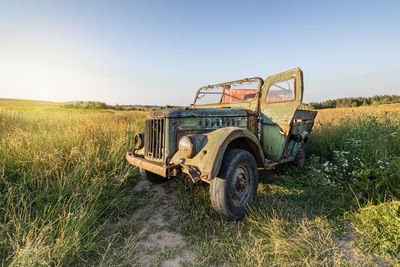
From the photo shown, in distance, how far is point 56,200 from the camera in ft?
7.92

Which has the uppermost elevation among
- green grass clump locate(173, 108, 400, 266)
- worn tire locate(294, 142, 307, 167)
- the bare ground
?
worn tire locate(294, 142, 307, 167)

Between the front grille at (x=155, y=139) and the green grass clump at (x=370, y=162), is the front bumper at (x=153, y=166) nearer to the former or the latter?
the front grille at (x=155, y=139)

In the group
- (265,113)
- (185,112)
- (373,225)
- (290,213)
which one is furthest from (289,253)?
(265,113)

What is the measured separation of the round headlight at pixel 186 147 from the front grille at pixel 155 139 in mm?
332

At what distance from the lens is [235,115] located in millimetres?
3119

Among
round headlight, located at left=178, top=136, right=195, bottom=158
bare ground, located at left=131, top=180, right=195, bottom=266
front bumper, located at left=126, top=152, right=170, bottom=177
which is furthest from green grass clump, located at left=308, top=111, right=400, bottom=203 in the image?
front bumper, located at left=126, top=152, right=170, bottom=177

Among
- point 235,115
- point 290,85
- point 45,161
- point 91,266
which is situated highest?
point 290,85

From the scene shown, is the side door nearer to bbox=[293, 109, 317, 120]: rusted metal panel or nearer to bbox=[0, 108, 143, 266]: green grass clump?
bbox=[293, 109, 317, 120]: rusted metal panel

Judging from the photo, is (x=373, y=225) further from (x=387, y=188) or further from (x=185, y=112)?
(x=185, y=112)

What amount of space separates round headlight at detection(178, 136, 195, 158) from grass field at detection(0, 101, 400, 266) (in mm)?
894

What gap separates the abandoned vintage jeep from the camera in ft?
7.27

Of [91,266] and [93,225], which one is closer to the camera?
[91,266]

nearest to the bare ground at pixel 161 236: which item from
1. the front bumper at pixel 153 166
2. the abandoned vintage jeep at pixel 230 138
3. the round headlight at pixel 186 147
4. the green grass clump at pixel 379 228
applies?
the abandoned vintage jeep at pixel 230 138

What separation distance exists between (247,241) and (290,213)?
2.69 ft
